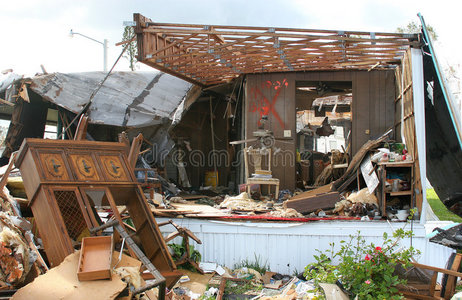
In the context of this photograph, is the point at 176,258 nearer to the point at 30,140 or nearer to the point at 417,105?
the point at 30,140

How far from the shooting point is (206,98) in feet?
40.9

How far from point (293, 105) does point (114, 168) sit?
5.64 m

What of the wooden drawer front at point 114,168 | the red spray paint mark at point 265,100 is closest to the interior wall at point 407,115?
the red spray paint mark at point 265,100

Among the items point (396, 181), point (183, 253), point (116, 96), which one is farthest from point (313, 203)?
point (116, 96)

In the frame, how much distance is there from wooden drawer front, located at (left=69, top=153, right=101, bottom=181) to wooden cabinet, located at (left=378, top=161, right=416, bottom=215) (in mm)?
4759

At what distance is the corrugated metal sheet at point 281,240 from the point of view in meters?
6.53

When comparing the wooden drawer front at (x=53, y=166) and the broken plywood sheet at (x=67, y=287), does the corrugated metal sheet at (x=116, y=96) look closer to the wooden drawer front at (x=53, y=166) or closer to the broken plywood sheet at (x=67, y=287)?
the wooden drawer front at (x=53, y=166)

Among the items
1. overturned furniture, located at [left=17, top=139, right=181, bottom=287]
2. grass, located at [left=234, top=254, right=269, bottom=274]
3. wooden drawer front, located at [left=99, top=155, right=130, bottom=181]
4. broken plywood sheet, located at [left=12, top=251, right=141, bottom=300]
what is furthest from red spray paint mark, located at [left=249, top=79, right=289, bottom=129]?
broken plywood sheet, located at [left=12, top=251, right=141, bottom=300]

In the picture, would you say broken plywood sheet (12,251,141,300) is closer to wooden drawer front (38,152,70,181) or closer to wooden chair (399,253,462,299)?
wooden drawer front (38,152,70,181)

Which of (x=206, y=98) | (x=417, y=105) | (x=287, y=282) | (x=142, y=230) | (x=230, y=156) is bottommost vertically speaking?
(x=287, y=282)

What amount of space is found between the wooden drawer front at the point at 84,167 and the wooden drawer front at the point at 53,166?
0.37ft

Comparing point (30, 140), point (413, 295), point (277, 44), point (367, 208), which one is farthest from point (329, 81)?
point (30, 140)

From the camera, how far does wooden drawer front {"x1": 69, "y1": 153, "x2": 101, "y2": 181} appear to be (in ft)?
15.3

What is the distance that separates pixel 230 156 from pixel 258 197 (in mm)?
4692
